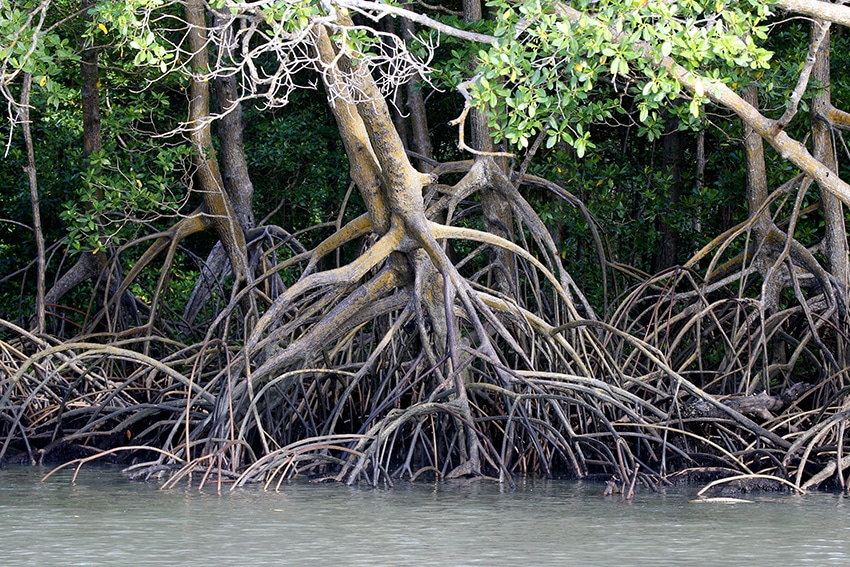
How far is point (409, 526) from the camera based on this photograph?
211 inches

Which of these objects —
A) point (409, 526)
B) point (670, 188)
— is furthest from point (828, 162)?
point (409, 526)

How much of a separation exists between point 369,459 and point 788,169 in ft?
11.9

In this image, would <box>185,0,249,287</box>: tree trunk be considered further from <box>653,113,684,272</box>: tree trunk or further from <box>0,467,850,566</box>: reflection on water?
<box>653,113,684,272</box>: tree trunk

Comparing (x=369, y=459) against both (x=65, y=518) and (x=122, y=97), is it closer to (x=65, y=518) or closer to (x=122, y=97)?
(x=65, y=518)

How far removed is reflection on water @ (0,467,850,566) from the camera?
15.5 feet

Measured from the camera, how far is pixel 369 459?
6852mm

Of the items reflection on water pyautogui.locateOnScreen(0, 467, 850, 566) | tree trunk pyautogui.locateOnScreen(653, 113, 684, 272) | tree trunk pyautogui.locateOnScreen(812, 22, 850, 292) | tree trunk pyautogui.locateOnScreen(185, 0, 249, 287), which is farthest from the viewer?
tree trunk pyautogui.locateOnScreen(653, 113, 684, 272)

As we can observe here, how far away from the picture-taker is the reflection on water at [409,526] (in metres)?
4.71

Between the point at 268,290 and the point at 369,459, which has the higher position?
the point at 268,290

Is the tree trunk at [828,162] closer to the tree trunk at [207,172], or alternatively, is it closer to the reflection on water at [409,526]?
the reflection on water at [409,526]

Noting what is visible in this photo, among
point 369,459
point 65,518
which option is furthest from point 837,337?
point 65,518

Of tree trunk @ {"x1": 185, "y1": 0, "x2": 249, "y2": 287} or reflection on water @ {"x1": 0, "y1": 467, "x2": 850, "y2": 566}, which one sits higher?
tree trunk @ {"x1": 185, "y1": 0, "x2": 249, "y2": 287}

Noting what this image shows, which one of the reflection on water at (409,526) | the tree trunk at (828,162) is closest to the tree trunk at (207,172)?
the reflection on water at (409,526)

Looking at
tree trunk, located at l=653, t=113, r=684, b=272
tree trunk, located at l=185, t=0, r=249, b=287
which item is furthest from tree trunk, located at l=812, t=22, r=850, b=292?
tree trunk, located at l=185, t=0, r=249, b=287
